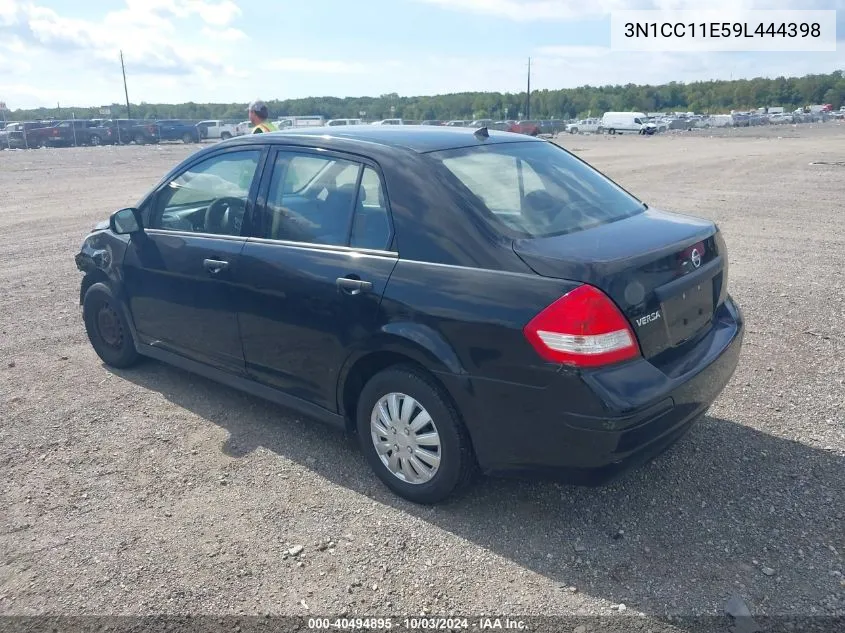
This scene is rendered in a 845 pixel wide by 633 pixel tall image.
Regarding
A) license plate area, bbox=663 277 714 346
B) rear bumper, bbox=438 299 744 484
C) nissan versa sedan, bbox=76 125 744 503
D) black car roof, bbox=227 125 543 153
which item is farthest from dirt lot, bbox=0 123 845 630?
black car roof, bbox=227 125 543 153

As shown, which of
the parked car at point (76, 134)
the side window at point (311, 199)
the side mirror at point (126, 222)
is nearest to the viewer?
the side window at point (311, 199)

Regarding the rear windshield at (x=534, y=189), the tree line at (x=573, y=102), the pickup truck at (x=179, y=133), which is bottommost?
the rear windshield at (x=534, y=189)

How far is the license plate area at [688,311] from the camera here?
10.7ft

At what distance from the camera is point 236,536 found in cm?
339

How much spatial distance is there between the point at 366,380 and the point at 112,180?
20935 millimetres

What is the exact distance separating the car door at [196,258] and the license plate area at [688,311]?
7.93 feet

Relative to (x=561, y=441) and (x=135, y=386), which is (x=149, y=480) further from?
(x=561, y=441)

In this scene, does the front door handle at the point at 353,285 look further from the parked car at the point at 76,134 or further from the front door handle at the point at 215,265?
the parked car at the point at 76,134

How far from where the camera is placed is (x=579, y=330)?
9.57ft

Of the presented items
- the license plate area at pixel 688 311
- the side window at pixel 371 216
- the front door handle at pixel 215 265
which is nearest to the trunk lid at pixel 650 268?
the license plate area at pixel 688 311

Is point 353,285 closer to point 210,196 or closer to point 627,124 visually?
point 210,196

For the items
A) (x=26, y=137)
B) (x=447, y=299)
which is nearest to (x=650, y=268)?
(x=447, y=299)

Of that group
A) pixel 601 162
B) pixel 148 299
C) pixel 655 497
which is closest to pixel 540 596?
pixel 655 497

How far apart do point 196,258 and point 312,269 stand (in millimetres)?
1081
